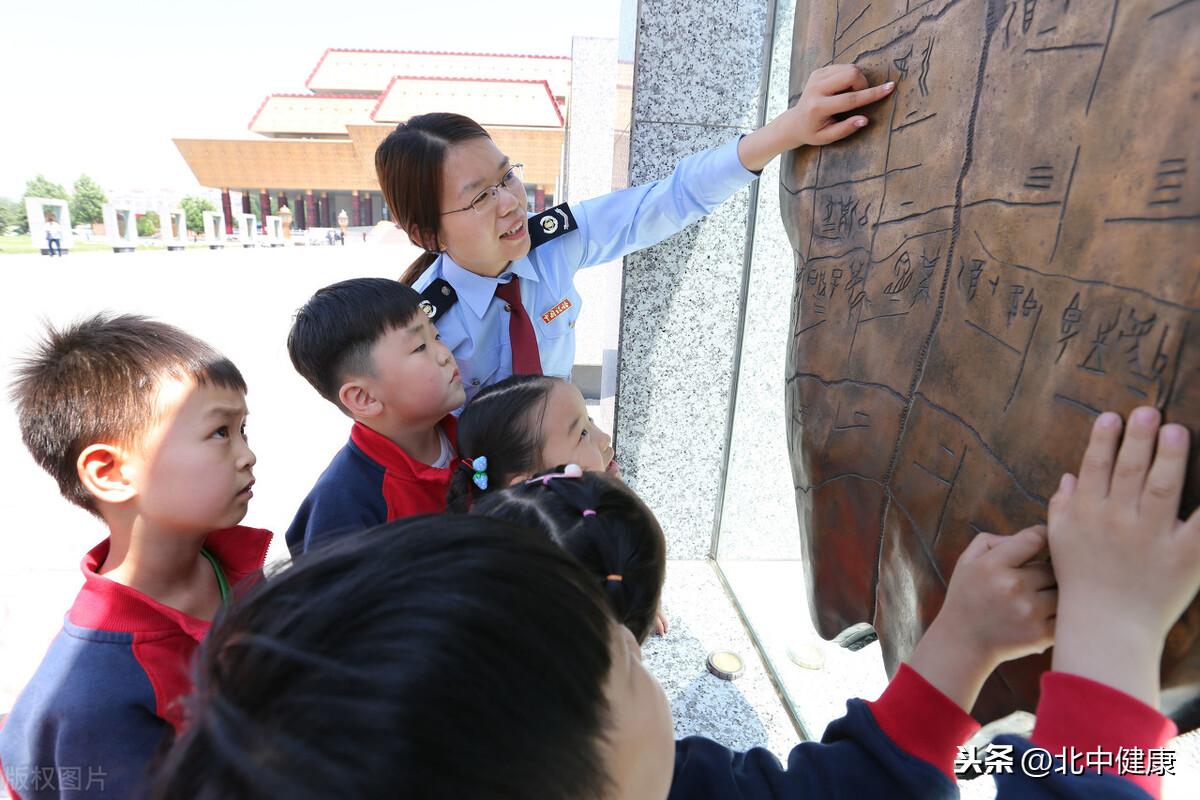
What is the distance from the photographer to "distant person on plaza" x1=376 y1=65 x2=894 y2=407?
55.6 inches

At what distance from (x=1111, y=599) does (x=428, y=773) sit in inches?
20.4

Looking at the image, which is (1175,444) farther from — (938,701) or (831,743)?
(831,743)

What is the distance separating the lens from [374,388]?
130 centimetres

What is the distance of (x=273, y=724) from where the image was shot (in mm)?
390

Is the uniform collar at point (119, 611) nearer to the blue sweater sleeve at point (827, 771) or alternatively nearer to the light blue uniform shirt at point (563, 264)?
the blue sweater sleeve at point (827, 771)

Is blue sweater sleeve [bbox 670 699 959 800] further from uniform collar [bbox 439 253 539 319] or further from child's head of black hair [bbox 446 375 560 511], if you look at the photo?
uniform collar [bbox 439 253 539 319]

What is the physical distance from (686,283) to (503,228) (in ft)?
2.79

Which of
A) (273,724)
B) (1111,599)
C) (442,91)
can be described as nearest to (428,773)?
(273,724)

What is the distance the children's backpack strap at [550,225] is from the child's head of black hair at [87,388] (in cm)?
79

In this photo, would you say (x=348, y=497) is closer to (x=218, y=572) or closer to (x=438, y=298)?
(x=218, y=572)

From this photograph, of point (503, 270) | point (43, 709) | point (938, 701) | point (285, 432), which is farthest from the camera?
point (285, 432)

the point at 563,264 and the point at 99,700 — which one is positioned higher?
the point at 563,264

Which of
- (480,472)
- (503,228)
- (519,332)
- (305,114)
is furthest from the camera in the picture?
(305,114)

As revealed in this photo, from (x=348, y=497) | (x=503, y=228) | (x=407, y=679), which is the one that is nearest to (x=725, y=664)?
(x=348, y=497)
